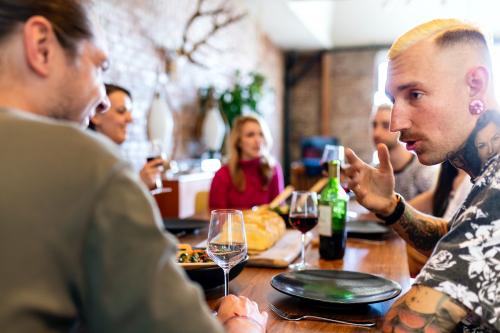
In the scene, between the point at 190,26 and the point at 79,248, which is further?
the point at 190,26

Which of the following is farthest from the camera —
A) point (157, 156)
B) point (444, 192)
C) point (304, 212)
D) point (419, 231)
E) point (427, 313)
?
point (157, 156)

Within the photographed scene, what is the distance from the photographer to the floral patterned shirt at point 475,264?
0.84 m

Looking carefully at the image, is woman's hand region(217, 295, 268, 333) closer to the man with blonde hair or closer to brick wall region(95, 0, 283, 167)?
the man with blonde hair

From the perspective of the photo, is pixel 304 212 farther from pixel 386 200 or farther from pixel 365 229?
pixel 365 229

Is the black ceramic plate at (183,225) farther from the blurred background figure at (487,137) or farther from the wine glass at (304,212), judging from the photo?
the blurred background figure at (487,137)

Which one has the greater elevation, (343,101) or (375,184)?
(343,101)

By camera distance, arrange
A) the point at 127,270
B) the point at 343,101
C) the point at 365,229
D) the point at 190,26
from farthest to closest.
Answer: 1. the point at 343,101
2. the point at 190,26
3. the point at 365,229
4. the point at 127,270

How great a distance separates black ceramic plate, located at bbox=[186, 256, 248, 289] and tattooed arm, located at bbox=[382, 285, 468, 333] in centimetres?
44

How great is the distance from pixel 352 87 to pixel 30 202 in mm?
9004

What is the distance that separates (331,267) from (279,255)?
17 centimetres

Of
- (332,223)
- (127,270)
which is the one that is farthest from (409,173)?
(127,270)

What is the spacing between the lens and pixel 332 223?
5.38 ft

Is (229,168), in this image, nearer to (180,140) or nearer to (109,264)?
(180,140)

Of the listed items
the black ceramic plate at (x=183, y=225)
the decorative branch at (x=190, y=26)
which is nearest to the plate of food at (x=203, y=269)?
the black ceramic plate at (x=183, y=225)
